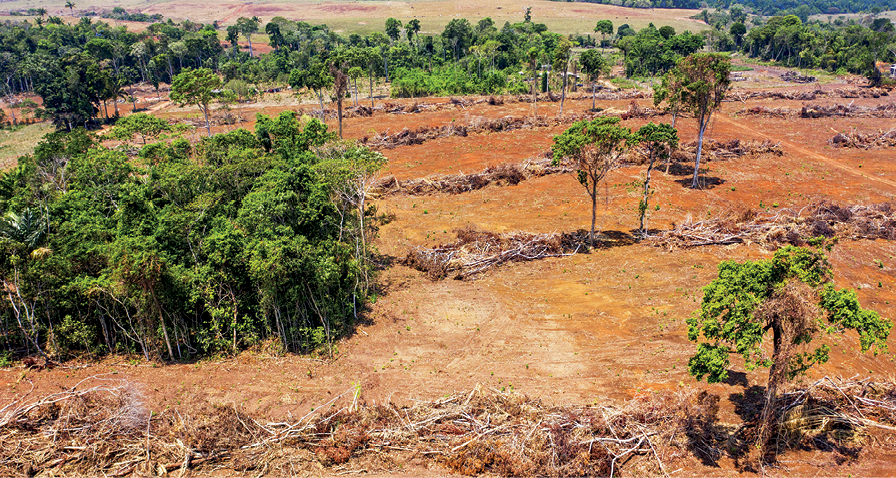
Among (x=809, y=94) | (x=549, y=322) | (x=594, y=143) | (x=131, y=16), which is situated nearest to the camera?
(x=549, y=322)

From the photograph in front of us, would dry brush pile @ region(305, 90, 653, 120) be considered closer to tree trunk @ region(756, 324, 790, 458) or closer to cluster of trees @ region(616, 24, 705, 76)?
cluster of trees @ region(616, 24, 705, 76)

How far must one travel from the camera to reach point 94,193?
67.7ft

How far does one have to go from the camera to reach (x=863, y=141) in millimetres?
39469

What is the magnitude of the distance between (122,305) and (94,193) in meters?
6.17

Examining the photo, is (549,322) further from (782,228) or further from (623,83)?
(623,83)

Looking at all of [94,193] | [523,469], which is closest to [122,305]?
[94,193]

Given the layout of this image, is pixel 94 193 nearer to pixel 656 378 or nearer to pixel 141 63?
pixel 656 378

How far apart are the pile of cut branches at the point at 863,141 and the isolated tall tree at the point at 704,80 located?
15950 mm

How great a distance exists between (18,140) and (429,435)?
55095 mm

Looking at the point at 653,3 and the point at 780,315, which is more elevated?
the point at 653,3

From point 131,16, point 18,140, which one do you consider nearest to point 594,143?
point 18,140

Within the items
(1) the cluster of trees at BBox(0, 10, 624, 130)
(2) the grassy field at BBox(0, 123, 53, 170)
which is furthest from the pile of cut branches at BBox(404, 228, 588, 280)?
(2) the grassy field at BBox(0, 123, 53, 170)

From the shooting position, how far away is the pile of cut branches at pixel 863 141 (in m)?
39.2

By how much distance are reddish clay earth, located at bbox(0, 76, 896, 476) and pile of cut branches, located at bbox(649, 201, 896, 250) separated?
0.65 m
